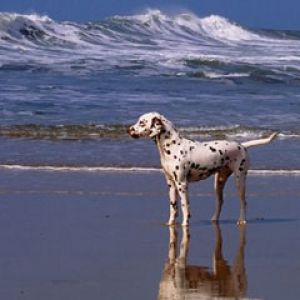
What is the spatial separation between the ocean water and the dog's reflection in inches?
219

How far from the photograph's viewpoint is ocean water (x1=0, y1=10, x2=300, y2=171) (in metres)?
15.8

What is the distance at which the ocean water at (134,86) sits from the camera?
51.8 feet

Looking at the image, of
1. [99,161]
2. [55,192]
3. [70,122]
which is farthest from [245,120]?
[55,192]

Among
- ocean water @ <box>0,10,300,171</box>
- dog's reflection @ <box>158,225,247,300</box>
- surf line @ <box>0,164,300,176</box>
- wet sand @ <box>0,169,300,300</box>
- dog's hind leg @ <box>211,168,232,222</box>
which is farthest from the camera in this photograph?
ocean water @ <box>0,10,300,171</box>

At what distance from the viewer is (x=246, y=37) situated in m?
46.2

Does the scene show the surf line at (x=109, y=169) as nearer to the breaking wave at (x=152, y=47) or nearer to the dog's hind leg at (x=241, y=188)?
the dog's hind leg at (x=241, y=188)

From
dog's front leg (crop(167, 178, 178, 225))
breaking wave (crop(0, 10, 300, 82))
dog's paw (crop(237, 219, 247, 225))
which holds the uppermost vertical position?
dog's front leg (crop(167, 178, 178, 225))

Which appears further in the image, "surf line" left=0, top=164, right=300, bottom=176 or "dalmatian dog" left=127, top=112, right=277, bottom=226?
"surf line" left=0, top=164, right=300, bottom=176

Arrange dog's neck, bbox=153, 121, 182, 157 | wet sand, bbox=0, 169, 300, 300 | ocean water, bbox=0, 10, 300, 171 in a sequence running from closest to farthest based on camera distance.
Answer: wet sand, bbox=0, 169, 300, 300 → dog's neck, bbox=153, 121, 182, 157 → ocean water, bbox=0, 10, 300, 171

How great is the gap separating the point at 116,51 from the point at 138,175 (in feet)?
76.5

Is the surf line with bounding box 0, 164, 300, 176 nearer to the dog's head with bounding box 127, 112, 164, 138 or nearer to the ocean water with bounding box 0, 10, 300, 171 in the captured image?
the ocean water with bounding box 0, 10, 300, 171

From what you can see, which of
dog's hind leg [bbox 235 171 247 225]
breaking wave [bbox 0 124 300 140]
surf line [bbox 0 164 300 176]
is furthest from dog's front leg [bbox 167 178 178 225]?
breaking wave [bbox 0 124 300 140]

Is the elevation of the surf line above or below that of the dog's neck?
below

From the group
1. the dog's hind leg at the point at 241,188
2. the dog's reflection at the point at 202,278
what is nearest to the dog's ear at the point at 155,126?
the dog's hind leg at the point at 241,188
